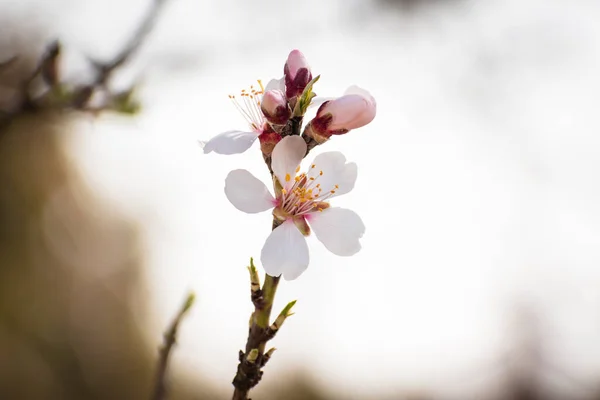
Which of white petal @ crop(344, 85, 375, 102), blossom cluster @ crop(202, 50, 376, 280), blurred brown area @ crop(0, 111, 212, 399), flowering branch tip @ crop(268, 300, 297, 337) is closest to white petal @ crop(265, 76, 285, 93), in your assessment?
blossom cluster @ crop(202, 50, 376, 280)

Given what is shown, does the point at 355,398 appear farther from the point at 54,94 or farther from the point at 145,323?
the point at 54,94

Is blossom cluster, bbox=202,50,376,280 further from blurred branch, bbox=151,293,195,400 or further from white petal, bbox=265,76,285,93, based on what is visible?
blurred branch, bbox=151,293,195,400

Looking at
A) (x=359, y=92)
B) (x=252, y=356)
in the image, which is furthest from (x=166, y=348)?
(x=359, y=92)

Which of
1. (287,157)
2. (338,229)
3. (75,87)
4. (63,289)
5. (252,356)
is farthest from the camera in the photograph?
(63,289)

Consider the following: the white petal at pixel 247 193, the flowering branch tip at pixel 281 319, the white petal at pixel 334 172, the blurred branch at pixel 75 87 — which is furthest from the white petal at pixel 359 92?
the blurred branch at pixel 75 87

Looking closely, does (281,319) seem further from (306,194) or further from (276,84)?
(276,84)

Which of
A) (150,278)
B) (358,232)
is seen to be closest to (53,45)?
(358,232)
